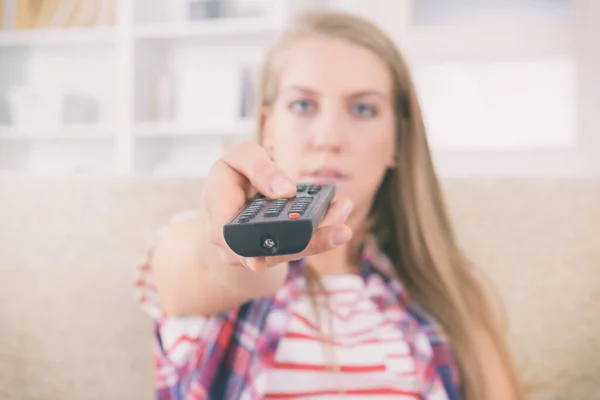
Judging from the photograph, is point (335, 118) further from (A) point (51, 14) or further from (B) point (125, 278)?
(A) point (51, 14)

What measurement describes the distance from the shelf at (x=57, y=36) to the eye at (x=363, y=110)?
4.38 feet

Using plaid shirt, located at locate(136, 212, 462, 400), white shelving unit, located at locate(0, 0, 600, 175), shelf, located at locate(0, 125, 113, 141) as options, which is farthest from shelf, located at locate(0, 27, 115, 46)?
plaid shirt, located at locate(136, 212, 462, 400)

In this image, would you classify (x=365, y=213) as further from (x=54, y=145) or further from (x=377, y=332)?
(x=54, y=145)

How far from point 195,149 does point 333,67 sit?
1.25 m

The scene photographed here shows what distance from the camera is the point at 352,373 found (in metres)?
0.54

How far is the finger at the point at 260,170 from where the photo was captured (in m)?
0.34

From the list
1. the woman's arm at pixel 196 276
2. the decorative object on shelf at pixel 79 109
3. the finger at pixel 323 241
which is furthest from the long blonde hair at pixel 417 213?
the decorative object on shelf at pixel 79 109

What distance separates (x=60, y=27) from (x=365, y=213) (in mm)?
1507

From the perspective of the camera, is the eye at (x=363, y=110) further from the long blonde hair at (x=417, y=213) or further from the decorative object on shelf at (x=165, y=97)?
the decorative object on shelf at (x=165, y=97)

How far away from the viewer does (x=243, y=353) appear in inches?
20.9

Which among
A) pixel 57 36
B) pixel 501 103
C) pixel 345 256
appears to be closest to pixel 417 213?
pixel 345 256

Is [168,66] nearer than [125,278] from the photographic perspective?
No

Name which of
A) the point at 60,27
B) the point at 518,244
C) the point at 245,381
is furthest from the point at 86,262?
the point at 60,27

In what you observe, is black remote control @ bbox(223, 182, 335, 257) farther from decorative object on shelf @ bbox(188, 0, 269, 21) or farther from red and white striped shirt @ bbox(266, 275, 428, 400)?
decorative object on shelf @ bbox(188, 0, 269, 21)
